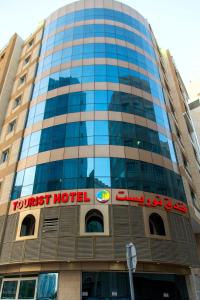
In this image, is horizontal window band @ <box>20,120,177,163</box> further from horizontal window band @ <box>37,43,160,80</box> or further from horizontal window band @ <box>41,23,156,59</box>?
horizontal window band @ <box>41,23,156,59</box>

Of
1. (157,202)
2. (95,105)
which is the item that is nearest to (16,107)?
(95,105)

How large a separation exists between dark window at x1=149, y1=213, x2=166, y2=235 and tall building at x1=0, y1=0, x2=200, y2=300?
0.26 feet

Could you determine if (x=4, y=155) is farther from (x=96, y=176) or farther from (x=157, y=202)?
(x=157, y=202)

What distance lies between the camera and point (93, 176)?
834 inches

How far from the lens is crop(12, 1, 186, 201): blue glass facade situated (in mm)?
21766

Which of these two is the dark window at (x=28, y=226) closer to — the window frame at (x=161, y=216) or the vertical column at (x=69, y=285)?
the vertical column at (x=69, y=285)

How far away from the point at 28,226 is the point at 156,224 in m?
10.1

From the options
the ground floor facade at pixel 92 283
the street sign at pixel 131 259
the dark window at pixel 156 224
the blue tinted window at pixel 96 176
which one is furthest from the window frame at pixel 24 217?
the street sign at pixel 131 259

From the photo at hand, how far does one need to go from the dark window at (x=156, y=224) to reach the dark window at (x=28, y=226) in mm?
9225

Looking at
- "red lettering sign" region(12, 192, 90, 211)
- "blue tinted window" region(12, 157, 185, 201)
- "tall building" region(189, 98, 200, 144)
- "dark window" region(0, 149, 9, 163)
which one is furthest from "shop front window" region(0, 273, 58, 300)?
"tall building" region(189, 98, 200, 144)

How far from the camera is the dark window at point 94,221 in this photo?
19609mm

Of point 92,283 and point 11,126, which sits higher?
point 11,126

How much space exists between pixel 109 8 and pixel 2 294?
32.5 m

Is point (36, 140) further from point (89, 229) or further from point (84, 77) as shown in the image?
point (89, 229)
